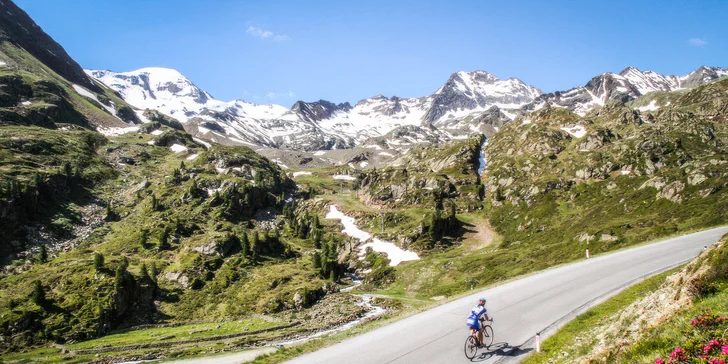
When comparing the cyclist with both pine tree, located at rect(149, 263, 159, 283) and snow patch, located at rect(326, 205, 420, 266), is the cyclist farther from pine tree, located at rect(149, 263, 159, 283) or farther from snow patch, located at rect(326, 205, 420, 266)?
snow patch, located at rect(326, 205, 420, 266)

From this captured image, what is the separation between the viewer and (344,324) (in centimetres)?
6053

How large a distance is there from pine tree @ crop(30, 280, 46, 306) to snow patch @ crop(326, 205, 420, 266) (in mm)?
83150

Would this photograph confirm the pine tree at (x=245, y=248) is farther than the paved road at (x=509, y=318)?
Yes

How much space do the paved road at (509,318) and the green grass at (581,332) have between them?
2.46 feet

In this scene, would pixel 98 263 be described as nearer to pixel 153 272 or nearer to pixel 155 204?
pixel 153 272

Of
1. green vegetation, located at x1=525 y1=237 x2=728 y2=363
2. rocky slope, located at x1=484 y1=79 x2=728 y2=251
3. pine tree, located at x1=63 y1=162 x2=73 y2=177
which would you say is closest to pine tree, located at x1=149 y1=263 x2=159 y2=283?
pine tree, located at x1=63 y1=162 x2=73 y2=177

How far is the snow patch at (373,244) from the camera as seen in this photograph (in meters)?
114

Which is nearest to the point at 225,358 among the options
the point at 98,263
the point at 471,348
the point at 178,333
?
the point at 178,333

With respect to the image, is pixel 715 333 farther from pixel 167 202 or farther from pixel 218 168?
pixel 218 168

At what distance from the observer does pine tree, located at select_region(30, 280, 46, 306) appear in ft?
224

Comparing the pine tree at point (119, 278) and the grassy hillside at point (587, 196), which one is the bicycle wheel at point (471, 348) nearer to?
the grassy hillside at point (587, 196)

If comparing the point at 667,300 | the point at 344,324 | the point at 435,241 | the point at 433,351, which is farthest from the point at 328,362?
the point at 435,241

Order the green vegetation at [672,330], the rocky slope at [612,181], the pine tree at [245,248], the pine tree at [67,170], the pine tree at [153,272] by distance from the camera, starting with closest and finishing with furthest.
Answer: the green vegetation at [672,330] < the rocky slope at [612,181] < the pine tree at [153,272] < the pine tree at [245,248] < the pine tree at [67,170]

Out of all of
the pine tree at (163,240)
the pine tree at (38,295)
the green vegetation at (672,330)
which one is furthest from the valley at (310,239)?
the green vegetation at (672,330)
